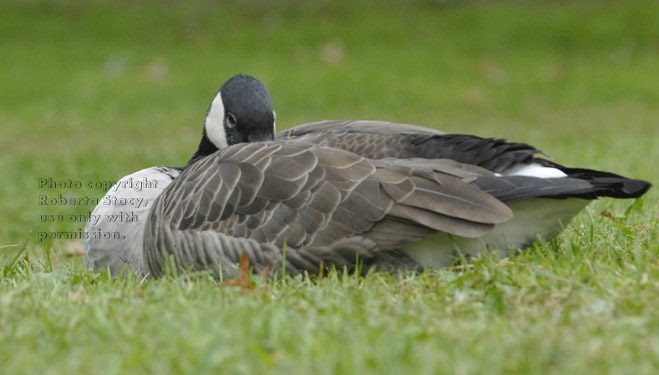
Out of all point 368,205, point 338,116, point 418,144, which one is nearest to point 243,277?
point 368,205

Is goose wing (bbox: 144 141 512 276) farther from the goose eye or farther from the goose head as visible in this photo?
the goose eye

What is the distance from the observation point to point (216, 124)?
5340 millimetres

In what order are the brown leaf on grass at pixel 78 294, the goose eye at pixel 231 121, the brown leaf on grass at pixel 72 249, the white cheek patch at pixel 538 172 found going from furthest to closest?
the brown leaf on grass at pixel 72 249, the goose eye at pixel 231 121, the white cheek patch at pixel 538 172, the brown leaf on grass at pixel 78 294

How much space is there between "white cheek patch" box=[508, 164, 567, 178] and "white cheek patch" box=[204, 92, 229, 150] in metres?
1.98

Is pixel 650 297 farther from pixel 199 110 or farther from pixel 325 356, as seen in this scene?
pixel 199 110

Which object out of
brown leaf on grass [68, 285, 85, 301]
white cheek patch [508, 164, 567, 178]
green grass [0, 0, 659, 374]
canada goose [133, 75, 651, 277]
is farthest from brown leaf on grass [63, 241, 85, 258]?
white cheek patch [508, 164, 567, 178]

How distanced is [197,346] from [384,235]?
1.47 m

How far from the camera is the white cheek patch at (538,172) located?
4062 millimetres

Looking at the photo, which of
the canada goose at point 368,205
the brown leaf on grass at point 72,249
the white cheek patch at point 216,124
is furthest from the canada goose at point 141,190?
the brown leaf on grass at point 72,249

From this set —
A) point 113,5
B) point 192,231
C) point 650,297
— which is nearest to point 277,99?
point 113,5

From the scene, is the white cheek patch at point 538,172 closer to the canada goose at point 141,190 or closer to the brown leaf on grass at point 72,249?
the canada goose at point 141,190

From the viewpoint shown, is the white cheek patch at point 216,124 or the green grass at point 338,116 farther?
the white cheek patch at point 216,124

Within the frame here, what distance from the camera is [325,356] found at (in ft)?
8.50

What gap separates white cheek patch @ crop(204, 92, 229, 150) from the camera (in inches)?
208
